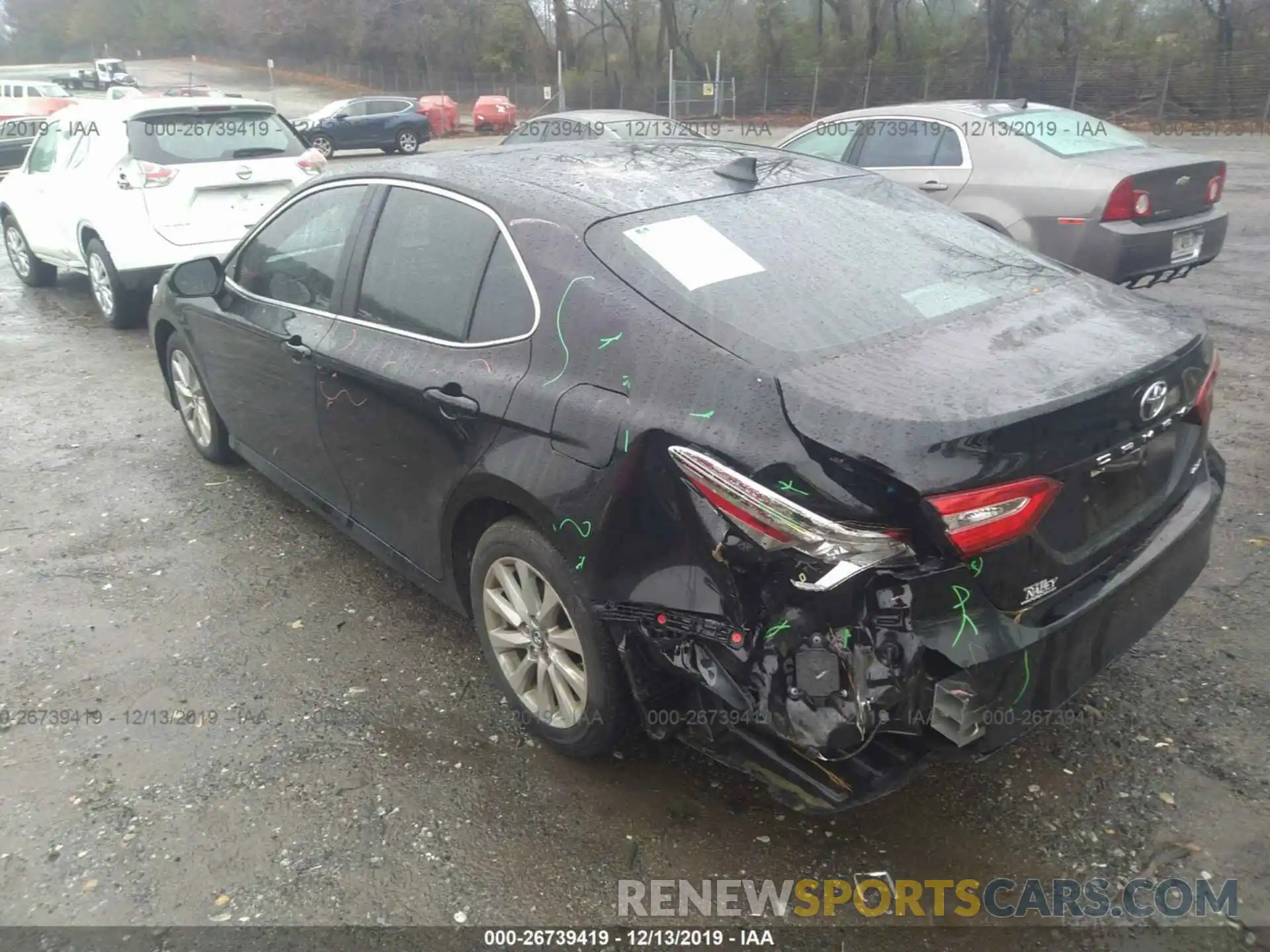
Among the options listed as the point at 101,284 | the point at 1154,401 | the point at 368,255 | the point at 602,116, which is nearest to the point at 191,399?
the point at 368,255

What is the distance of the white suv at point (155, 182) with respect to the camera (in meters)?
7.67

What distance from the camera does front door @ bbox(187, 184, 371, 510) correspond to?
12.5 ft

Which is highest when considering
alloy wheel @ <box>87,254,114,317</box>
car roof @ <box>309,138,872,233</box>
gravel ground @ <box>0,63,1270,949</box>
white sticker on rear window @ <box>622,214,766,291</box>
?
car roof @ <box>309,138,872,233</box>

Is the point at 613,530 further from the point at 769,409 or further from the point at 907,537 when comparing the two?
the point at 907,537

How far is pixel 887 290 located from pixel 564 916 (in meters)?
1.94

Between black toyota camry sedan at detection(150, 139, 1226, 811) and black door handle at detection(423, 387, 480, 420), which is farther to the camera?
black door handle at detection(423, 387, 480, 420)

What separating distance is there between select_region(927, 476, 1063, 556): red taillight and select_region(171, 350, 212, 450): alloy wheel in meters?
4.10

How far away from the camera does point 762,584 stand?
89.6 inches

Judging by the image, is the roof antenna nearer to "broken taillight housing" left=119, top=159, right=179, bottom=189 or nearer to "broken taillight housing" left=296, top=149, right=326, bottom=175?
"broken taillight housing" left=296, top=149, right=326, bottom=175

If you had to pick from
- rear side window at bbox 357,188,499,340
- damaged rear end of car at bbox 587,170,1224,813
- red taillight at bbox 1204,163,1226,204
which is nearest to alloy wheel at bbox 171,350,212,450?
rear side window at bbox 357,188,499,340

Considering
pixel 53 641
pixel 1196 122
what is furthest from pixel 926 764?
pixel 1196 122

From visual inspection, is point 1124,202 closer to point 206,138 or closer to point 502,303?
point 502,303

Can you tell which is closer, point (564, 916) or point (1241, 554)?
point (564, 916)

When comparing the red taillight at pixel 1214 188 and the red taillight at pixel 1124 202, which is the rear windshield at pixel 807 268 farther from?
the red taillight at pixel 1214 188
